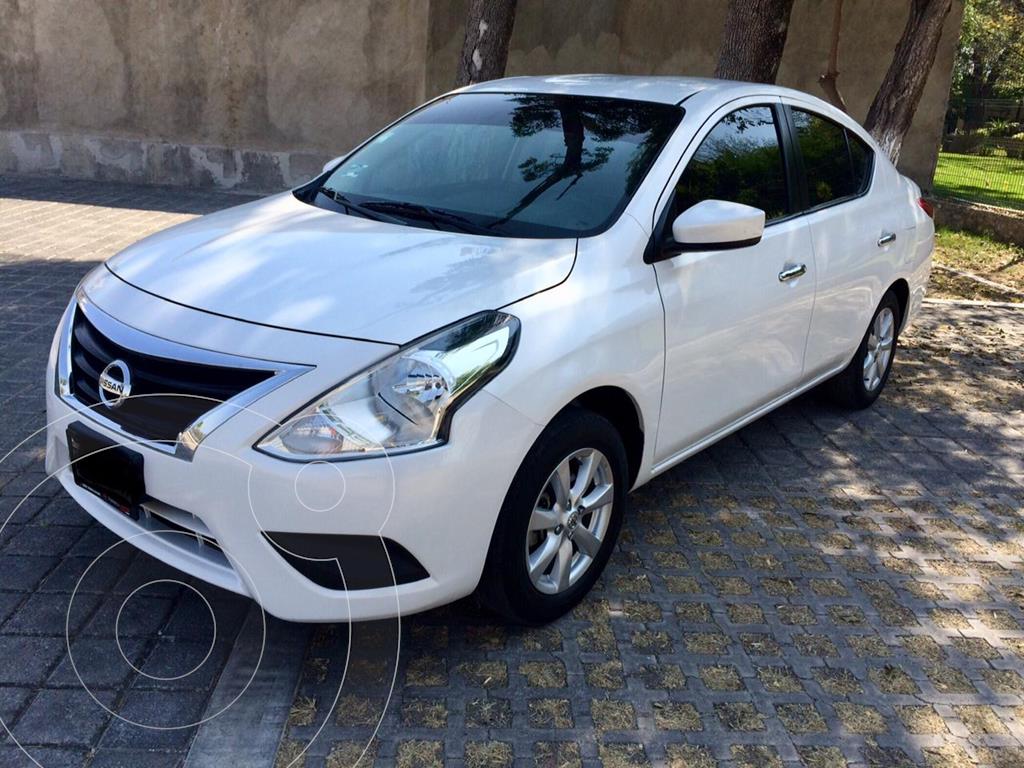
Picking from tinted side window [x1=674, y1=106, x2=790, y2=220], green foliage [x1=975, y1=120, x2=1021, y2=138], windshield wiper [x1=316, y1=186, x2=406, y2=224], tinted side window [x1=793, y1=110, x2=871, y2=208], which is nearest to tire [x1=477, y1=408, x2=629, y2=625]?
tinted side window [x1=674, y1=106, x2=790, y2=220]

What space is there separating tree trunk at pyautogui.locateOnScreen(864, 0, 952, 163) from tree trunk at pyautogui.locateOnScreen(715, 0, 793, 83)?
1589mm

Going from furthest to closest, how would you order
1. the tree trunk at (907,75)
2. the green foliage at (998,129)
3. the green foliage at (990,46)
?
1. the green foliage at (990,46)
2. the green foliage at (998,129)
3. the tree trunk at (907,75)

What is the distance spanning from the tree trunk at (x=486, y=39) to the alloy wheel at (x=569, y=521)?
272 inches

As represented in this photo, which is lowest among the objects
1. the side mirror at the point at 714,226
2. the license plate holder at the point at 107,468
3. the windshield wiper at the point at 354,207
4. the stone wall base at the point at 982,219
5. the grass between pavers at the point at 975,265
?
the grass between pavers at the point at 975,265

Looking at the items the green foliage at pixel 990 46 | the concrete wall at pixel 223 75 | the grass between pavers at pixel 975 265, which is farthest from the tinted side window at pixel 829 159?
the green foliage at pixel 990 46

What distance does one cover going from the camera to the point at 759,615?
3533 millimetres

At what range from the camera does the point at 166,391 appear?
278 cm

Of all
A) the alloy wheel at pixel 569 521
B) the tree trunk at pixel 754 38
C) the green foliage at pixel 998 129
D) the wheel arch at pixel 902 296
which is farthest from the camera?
the green foliage at pixel 998 129

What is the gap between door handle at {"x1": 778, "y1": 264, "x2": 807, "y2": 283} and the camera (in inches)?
163

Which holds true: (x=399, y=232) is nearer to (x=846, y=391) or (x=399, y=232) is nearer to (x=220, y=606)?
(x=220, y=606)

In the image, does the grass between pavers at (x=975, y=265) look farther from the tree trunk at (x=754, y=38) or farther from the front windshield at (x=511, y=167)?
the front windshield at (x=511, y=167)

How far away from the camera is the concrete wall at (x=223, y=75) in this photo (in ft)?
37.1

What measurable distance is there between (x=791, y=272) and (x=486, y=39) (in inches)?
240

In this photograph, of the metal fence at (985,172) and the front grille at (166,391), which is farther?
the metal fence at (985,172)
